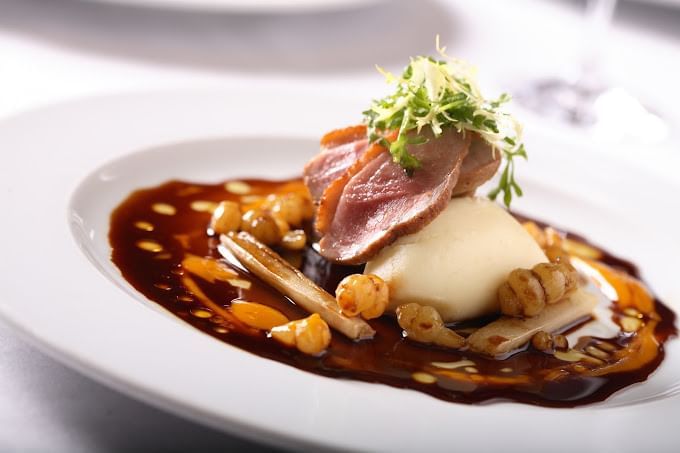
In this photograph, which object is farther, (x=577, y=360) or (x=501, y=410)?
(x=577, y=360)

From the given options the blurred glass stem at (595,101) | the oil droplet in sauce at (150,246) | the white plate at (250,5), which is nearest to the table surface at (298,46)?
the blurred glass stem at (595,101)

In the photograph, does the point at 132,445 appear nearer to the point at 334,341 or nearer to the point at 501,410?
the point at 334,341

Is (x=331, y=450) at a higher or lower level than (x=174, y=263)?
higher

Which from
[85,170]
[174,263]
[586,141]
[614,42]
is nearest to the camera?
[174,263]

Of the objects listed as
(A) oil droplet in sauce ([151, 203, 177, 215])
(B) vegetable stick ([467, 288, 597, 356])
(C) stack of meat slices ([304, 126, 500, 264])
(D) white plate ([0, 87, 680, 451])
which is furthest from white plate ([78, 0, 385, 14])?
(B) vegetable stick ([467, 288, 597, 356])

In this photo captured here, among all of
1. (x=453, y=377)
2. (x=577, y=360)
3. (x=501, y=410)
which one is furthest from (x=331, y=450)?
(x=577, y=360)

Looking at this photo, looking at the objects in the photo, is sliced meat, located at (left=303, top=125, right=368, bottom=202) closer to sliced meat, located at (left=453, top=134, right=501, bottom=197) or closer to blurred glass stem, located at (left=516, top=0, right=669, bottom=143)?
sliced meat, located at (left=453, top=134, right=501, bottom=197)

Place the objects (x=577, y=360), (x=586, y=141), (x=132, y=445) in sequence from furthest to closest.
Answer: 1. (x=586, y=141)
2. (x=577, y=360)
3. (x=132, y=445)
